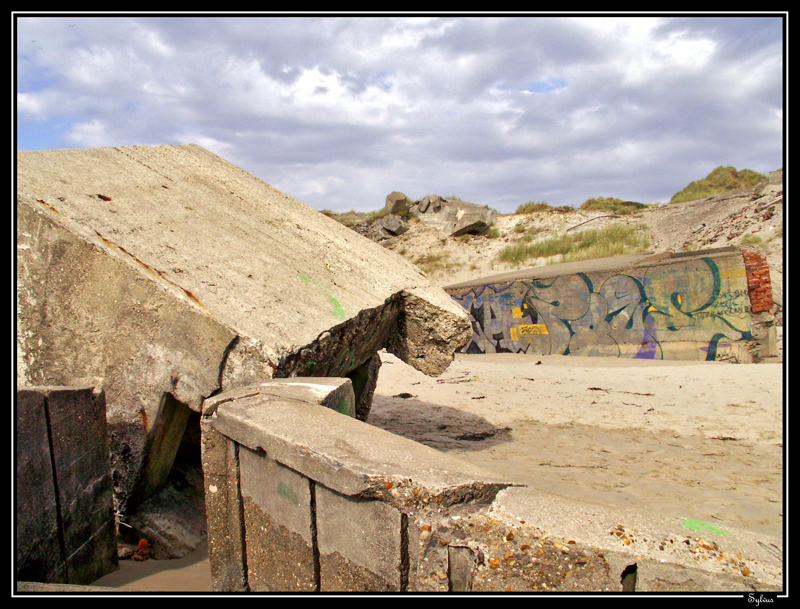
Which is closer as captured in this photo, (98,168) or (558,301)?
(98,168)

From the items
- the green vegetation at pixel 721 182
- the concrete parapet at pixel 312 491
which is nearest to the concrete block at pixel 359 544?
the concrete parapet at pixel 312 491

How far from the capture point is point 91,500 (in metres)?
2.08

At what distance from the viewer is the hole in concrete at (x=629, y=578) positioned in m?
1.18

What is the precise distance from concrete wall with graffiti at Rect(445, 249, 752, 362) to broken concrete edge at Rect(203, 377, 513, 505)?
9.27 metres

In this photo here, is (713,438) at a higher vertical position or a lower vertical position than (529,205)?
lower

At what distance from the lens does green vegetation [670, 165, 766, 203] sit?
82.0 ft

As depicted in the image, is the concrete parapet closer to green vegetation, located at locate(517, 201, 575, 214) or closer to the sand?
the sand

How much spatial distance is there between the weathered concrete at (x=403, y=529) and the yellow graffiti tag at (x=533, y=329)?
33.8 feet

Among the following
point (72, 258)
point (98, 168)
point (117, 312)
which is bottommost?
point (117, 312)

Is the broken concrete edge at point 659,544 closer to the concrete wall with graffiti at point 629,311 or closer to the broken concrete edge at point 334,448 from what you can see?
the broken concrete edge at point 334,448

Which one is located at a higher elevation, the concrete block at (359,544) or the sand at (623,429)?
the concrete block at (359,544)
